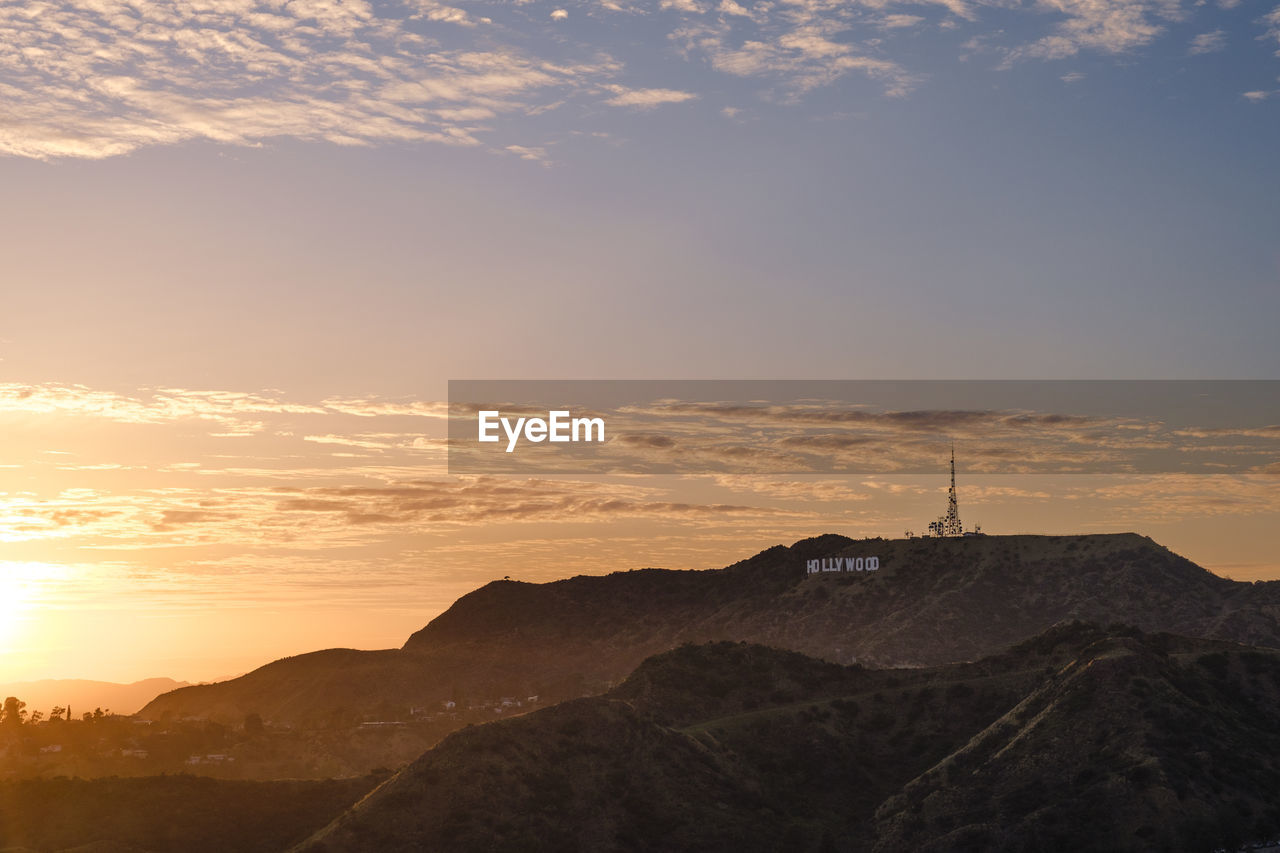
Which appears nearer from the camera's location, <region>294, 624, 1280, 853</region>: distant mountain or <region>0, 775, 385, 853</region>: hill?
<region>294, 624, 1280, 853</region>: distant mountain

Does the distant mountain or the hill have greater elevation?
the distant mountain

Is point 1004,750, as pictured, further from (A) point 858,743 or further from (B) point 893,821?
(A) point 858,743

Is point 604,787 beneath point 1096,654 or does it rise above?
beneath

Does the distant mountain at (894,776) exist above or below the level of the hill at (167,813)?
above

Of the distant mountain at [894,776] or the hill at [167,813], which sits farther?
the hill at [167,813]

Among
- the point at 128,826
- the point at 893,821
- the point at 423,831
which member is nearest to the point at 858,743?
the point at 893,821

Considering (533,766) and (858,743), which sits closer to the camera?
(533,766)

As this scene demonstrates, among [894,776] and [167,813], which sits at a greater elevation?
[894,776]

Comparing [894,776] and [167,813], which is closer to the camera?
[894,776]
